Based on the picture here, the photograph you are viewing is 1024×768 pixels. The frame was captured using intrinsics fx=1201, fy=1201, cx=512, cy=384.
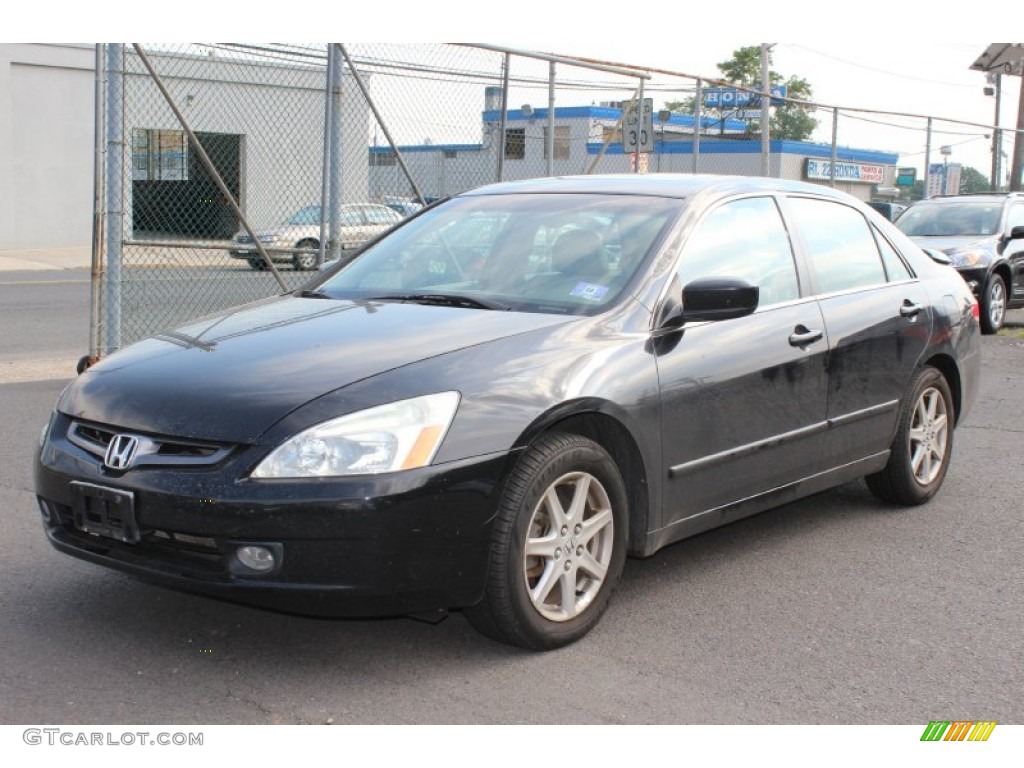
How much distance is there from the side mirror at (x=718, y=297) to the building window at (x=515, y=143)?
7221 mm

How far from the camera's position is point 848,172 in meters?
51.8

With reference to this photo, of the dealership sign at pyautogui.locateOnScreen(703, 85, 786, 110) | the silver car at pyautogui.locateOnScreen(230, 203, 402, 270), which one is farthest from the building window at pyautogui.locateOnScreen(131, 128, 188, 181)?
A: the dealership sign at pyautogui.locateOnScreen(703, 85, 786, 110)

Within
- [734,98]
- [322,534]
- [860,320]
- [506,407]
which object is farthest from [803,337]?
[734,98]

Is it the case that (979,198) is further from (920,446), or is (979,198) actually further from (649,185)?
(649,185)

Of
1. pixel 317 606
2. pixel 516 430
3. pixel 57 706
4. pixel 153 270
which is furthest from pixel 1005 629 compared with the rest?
pixel 153 270

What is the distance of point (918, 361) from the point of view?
Answer: 5887 mm

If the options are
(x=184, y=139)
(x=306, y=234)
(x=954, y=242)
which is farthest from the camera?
(x=954, y=242)

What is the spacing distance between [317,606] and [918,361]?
3.52 metres

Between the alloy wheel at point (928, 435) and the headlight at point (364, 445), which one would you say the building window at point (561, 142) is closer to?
the alloy wheel at point (928, 435)

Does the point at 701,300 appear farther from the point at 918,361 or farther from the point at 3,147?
the point at 3,147

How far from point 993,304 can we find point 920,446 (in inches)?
356

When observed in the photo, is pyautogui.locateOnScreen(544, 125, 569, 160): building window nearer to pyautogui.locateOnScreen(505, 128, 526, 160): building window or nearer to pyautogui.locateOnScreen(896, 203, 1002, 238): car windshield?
pyautogui.locateOnScreen(505, 128, 526, 160): building window

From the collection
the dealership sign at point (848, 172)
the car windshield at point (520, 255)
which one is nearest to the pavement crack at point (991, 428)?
the car windshield at point (520, 255)

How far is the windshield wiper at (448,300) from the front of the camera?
4.57 meters
